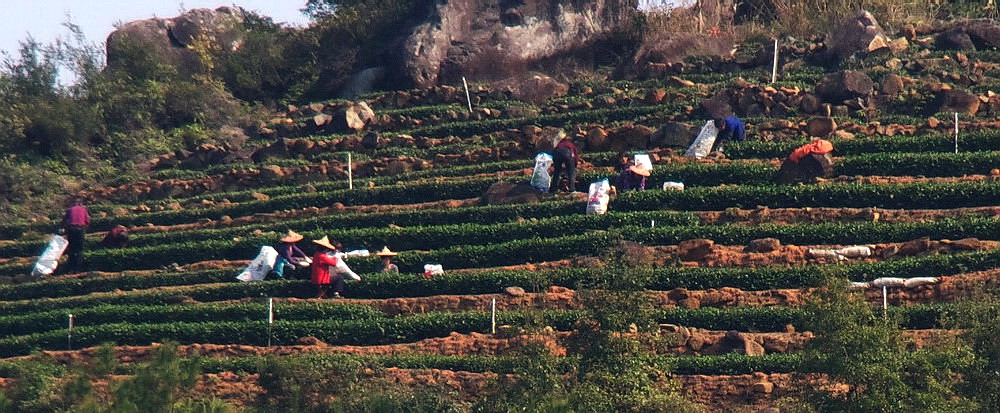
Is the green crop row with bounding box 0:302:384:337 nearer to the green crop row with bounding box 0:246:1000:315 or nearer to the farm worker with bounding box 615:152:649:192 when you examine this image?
the green crop row with bounding box 0:246:1000:315

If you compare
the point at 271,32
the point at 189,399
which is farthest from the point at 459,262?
the point at 271,32

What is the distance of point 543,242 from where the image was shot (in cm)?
2670

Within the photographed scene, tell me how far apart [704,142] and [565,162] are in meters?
2.83

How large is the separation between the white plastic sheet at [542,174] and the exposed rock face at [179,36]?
1516 centimetres

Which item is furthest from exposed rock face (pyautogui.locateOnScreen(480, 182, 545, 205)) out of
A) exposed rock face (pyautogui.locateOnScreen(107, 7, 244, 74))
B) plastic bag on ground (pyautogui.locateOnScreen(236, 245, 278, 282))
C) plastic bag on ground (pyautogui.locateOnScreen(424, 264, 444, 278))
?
exposed rock face (pyautogui.locateOnScreen(107, 7, 244, 74))

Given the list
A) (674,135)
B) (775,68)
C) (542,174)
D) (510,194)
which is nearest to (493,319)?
(510,194)

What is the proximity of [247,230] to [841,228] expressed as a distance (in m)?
10.7

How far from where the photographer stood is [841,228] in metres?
25.6

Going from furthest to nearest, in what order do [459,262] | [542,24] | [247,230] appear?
[542,24] → [247,230] → [459,262]

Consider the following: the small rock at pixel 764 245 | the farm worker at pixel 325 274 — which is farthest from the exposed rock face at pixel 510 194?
the small rock at pixel 764 245

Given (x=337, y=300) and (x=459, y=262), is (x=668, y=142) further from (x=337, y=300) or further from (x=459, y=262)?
(x=337, y=300)

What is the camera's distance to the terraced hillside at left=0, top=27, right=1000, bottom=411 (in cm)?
2275

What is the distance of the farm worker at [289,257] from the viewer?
27.1m

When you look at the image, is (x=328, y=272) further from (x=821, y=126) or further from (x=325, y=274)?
(x=821, y=126)
